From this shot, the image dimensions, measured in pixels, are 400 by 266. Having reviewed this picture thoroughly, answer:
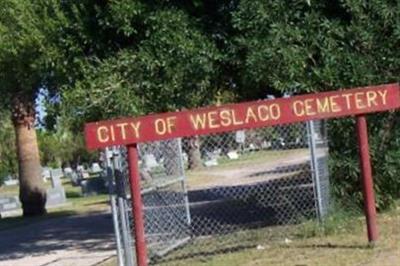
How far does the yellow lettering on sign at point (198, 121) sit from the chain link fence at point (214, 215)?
112 centimetres

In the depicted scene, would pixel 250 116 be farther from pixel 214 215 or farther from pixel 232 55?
pixel 214 215

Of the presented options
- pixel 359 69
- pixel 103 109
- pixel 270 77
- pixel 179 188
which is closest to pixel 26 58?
pixel 103 109

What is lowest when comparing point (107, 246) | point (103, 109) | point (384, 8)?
point (107, 246)

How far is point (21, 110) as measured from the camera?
2133 centimetres

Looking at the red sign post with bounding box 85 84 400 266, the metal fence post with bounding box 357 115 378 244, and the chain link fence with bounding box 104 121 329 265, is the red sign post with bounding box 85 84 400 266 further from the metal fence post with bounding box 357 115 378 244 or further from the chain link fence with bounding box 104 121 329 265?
the chain link fence with bounding box 104 121 329 265

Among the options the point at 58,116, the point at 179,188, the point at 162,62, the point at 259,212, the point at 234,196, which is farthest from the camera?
the point at 234,196

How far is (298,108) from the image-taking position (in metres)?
10.9

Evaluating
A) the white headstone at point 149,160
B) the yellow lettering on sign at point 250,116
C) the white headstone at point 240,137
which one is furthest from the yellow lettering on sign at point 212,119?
the white headstone at point 149,160

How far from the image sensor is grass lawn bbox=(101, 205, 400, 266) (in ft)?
34.4

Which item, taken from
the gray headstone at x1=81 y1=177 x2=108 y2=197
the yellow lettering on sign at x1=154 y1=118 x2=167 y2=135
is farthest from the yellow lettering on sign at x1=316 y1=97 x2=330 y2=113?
the gray headstone at x1=81 y1=177 x2=108 y2=197

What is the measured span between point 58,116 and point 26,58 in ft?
4.37

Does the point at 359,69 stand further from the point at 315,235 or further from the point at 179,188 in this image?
the point at 179,188

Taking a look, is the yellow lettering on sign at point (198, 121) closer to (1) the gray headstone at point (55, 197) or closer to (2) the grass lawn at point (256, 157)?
(2) the grass lawn at point (256, 157)

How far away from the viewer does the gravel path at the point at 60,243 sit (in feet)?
50.3
